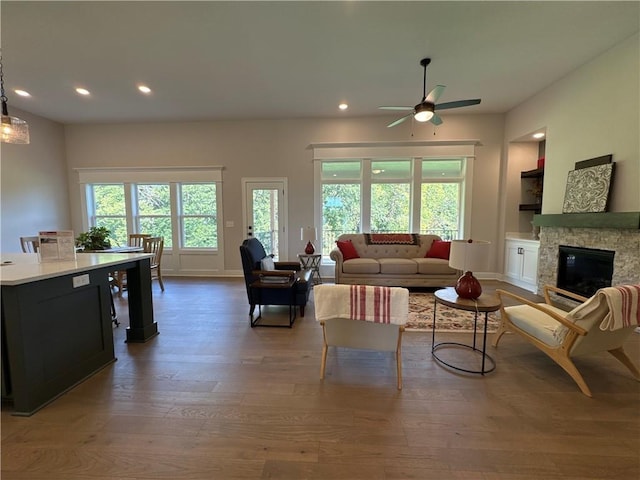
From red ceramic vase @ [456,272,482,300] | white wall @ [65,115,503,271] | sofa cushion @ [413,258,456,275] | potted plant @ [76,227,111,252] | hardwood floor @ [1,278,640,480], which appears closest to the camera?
hardwood floor @ [1,278,640,480]

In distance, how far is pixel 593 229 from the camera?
11.6 feet

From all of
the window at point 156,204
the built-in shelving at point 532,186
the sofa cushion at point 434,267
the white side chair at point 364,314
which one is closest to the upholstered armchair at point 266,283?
the white side chair at point 364,314

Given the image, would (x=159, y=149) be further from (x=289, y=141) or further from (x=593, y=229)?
(x=593, y=229)

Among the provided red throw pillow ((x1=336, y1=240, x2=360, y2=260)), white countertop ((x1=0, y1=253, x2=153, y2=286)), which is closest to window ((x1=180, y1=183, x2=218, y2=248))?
red throw pillow ((x1=336, y1=240, x2=360, y2=260))

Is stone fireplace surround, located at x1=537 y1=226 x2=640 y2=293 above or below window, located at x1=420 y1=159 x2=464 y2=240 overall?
below

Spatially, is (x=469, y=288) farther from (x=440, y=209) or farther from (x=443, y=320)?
(x=440, y=209)

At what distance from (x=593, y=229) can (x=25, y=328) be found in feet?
19.2

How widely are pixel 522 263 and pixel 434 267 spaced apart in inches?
70.2

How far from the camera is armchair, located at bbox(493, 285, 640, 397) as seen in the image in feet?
5.94

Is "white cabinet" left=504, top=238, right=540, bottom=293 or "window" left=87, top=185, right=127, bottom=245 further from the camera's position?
"window" left=87, top=185, right=127, bottom=245

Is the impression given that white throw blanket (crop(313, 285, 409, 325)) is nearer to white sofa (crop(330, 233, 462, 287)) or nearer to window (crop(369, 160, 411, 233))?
white sofa (crop(330, 233, 462, 287))

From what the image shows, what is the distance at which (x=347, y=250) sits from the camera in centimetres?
495

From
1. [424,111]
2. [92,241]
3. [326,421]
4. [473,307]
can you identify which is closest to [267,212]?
[92,241]

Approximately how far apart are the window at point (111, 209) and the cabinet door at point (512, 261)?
8.16m
